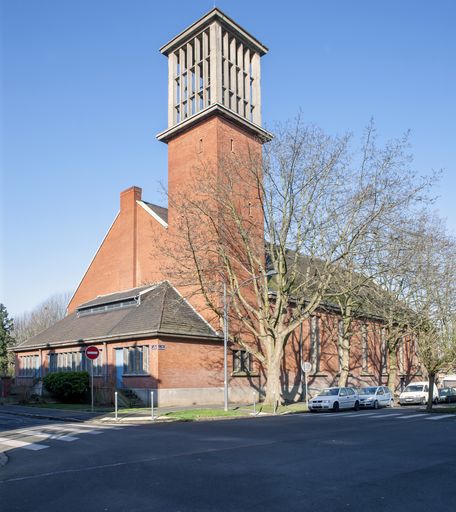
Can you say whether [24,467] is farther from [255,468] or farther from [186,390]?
[186,390]

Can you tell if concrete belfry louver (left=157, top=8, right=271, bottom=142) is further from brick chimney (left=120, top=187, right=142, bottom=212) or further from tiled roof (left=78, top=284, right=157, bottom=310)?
tiled roof (left=78, top=284, right=157, bottom=310)

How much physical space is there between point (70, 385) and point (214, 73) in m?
21.4

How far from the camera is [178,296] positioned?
34.5m

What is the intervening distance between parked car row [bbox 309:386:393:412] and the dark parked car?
780cm

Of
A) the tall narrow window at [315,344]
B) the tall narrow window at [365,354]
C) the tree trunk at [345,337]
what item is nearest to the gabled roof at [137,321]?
the tree trunk at [345,337]

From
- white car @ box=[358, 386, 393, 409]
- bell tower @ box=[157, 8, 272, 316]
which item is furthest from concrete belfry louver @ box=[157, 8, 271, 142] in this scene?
white car @ box=[358, 386, 393, 409]

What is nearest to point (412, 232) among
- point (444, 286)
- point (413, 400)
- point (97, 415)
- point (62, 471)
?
point (444, 286)

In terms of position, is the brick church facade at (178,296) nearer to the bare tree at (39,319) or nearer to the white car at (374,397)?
the white car at (374,397)

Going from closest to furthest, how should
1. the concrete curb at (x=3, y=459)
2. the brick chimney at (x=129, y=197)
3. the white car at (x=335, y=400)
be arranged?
the concrete curb at (x=3, y=459), the white car at (x=335, y=400), the brick chimney at (x=129, y=197)

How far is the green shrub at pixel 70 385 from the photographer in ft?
106

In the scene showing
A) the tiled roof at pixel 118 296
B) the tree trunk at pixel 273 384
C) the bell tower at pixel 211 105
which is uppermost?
the bell tower at pixel 211 105

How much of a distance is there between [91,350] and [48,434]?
7.32 metres

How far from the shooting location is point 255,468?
32.1 ft

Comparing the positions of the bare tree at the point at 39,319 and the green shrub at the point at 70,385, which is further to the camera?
the bare tree at the point at 39,319
